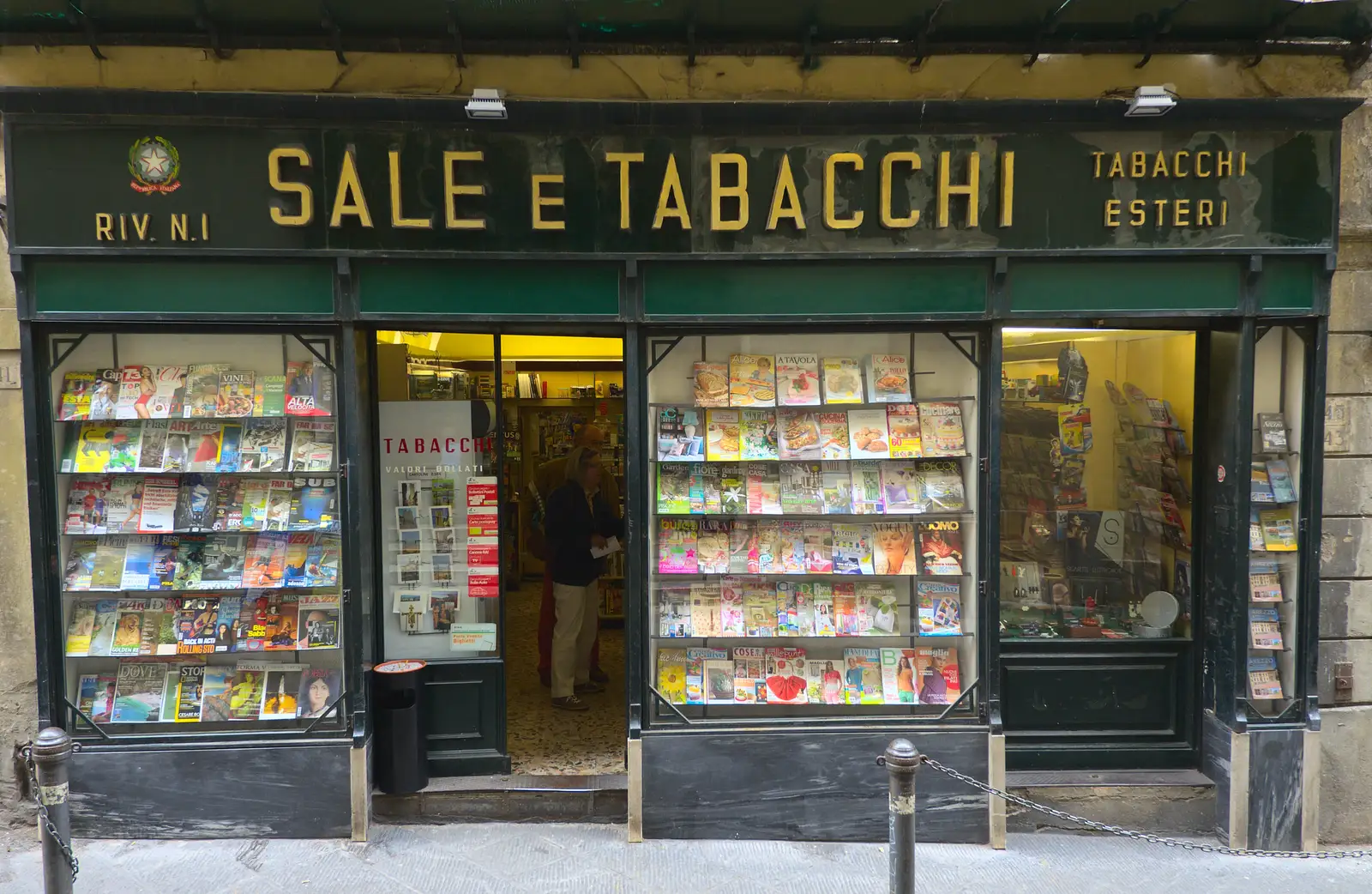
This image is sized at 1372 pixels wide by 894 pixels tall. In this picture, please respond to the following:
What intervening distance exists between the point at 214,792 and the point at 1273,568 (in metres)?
6.73

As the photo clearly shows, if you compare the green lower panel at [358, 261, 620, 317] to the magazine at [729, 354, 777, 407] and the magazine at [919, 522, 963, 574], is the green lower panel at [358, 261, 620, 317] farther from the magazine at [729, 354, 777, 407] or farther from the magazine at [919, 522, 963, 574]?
the magazine at [919, 522, 963, 574]

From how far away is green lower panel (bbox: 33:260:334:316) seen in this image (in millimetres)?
5113

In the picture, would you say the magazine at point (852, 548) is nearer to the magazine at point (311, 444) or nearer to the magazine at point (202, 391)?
the magazine at point (311, 444)

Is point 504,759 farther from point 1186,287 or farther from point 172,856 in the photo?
point 1186,287

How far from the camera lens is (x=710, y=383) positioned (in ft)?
18.5

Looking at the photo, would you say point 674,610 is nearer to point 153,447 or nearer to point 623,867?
point 623,867

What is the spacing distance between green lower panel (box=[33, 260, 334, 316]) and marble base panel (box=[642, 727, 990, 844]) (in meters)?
3.41

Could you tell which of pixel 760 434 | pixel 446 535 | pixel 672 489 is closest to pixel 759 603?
pixel 672 489

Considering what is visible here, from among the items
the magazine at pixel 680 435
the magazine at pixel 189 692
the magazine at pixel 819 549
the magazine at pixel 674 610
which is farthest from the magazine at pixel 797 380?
the magazine at pixel 189 692

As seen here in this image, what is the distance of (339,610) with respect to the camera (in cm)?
555

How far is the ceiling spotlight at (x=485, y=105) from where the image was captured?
195 inches

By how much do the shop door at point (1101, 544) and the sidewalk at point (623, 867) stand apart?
776 millimetres

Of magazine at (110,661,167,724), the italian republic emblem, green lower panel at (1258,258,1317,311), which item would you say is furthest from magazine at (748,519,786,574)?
the italian republic emblem

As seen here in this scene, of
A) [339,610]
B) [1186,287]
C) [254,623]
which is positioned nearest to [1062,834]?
[1186,287]
